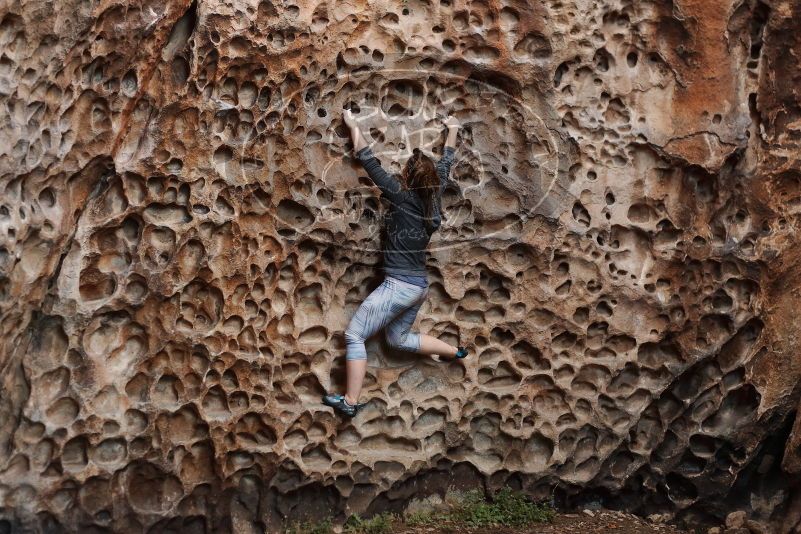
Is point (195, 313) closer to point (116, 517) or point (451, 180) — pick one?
point (116, 517)

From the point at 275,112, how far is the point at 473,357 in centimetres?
172

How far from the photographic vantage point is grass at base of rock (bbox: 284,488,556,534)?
5.64 metres

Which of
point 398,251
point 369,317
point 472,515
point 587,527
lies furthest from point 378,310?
point 587,527

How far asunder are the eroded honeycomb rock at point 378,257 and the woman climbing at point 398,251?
158mm

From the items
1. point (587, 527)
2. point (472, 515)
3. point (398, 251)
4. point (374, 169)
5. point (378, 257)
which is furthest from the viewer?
point (587, 527)

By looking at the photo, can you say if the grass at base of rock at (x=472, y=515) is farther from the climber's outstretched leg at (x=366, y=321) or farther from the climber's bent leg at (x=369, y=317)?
the climber's bent leg at (x=369, y=317)

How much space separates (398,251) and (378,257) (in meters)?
0.18

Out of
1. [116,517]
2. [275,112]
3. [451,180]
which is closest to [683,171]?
[451,180]

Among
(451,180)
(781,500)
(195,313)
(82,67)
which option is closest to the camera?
(82,67)

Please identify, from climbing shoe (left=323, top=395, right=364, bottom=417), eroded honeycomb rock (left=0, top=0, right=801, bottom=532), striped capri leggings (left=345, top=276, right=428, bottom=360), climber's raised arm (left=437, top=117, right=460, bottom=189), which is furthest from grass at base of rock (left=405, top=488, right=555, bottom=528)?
climber's raised arm (left=437, top=117, right=460, bottom=189)

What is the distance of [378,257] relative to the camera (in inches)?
218

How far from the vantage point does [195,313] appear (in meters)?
5.22

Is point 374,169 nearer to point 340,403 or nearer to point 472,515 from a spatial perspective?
point 340,403

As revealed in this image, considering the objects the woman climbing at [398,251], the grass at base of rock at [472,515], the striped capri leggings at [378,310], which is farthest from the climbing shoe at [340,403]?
the grass at base of rock at [472,515]
